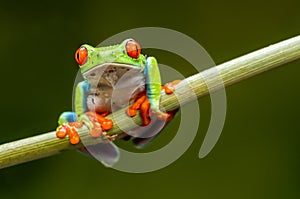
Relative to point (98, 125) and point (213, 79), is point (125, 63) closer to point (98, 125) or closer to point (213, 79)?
point (98, 125)

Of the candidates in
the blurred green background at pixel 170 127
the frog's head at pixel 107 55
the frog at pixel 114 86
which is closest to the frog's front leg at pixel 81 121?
the frog at pixel 114 86

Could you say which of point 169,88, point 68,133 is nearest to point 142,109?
point 169,88

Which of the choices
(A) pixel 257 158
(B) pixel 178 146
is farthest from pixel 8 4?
(B) pixel 178 146

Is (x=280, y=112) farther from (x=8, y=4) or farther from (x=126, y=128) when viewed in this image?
(x=126, y=128)

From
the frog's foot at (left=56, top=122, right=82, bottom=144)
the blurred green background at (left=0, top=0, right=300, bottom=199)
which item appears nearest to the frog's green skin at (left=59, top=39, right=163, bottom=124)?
the frog's foot at (left=56, top=122, right=82, bottom=144)

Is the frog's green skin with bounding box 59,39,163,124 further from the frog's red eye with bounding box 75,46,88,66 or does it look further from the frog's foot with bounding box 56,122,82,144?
the frog's foot with bounding box 56,122,82,144

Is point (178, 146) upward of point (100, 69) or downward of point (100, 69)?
downward
